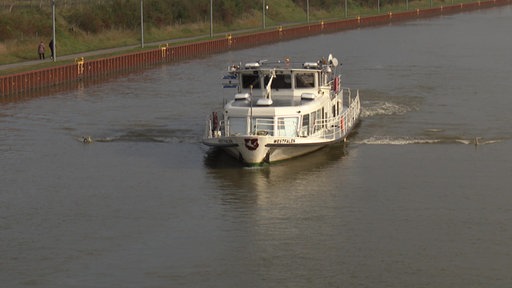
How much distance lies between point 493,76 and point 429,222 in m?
47.0

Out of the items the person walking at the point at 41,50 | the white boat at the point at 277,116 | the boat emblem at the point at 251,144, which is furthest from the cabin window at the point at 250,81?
the person walking at the point at 41,50

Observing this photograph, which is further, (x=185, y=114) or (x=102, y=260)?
(x=185, y=114)

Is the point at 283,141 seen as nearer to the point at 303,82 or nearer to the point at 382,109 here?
the point at 303,82

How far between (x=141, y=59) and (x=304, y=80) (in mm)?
43655

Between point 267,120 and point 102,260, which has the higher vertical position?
point 267,120

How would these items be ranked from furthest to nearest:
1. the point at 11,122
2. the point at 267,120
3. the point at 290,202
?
1. the point at 11,122
2. the point at 267,120
3. the point at 290,202

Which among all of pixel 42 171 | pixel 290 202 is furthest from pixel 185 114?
pixel 290 202

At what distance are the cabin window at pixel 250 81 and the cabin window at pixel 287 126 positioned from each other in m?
4.38

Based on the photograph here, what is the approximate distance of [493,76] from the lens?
8562 cm

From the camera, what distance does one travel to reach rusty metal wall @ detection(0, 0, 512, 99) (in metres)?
76.5

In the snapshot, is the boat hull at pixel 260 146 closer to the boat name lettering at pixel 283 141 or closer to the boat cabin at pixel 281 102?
the boat name lettering at pixel 283 141

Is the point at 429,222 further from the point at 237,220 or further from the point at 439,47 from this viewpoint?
the point at 439,47

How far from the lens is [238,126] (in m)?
48.6

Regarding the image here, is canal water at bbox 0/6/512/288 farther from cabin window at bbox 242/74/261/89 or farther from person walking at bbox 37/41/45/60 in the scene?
person walking at bbox 37/41/45/60
